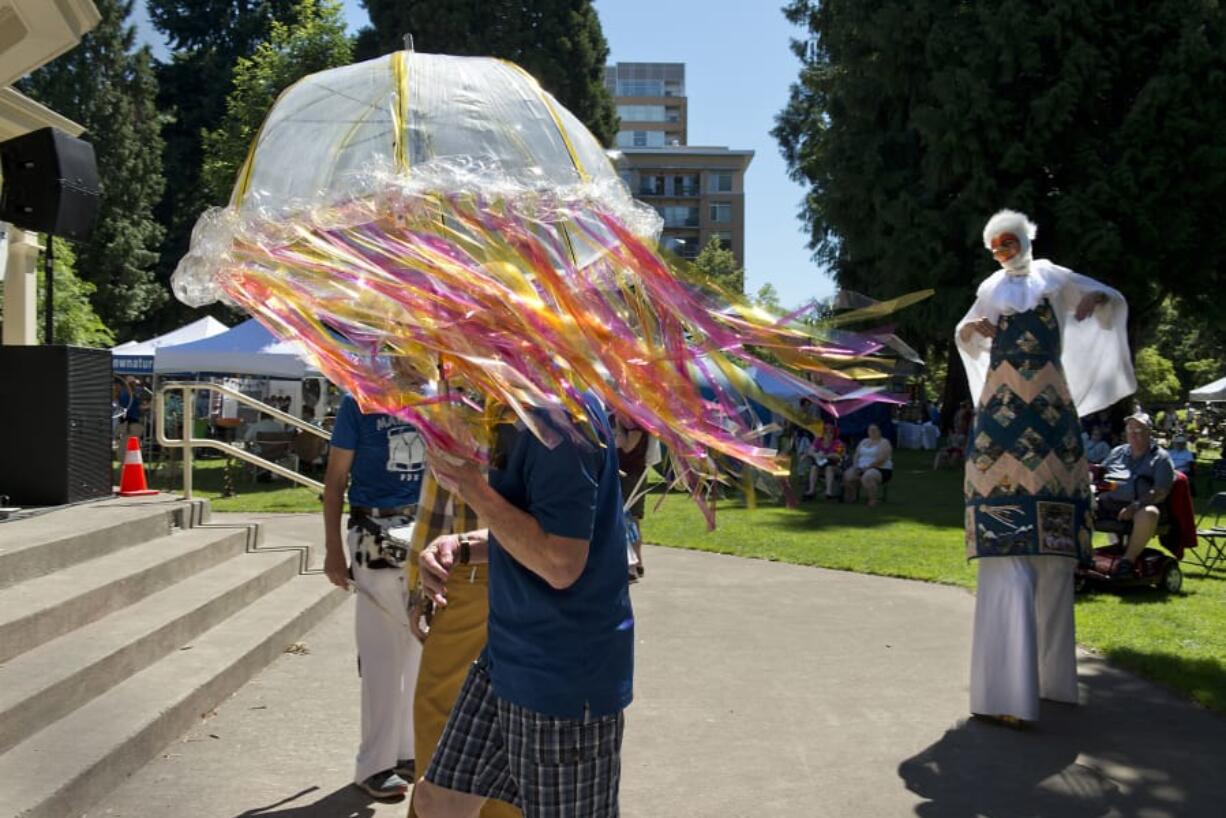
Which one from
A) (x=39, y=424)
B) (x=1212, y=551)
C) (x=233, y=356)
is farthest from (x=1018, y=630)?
(x=233, y=356)

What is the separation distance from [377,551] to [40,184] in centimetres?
636

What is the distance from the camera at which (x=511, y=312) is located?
94.8 inches

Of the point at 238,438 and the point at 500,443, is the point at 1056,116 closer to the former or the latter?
the point at 238,438

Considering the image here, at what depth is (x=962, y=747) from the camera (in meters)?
5.38

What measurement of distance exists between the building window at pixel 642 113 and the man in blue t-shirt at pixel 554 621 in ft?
374

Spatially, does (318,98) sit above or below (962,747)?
above

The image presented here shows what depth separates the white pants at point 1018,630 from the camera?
557 centimetres

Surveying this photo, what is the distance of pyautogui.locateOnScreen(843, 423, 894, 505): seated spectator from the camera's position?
1791 cm

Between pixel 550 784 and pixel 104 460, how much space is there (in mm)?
7657

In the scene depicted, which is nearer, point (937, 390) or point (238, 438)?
point (238, 438)

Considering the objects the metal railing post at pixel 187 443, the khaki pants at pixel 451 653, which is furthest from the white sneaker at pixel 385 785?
the metal railing post at pixel 187 443

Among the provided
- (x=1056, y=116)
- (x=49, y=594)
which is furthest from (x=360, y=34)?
(x=49, y=594)

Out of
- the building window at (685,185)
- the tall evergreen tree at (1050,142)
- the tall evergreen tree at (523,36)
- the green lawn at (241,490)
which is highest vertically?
the building window at (685,185)

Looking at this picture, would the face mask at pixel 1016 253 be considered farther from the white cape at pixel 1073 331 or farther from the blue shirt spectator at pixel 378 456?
the blue shirt spectator at pixel 378 456
